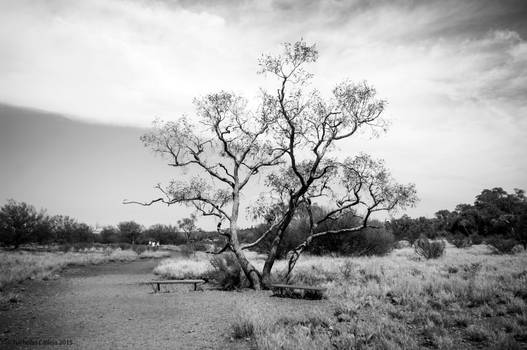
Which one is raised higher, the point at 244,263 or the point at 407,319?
the point at 244,263

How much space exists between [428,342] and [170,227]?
103 meters

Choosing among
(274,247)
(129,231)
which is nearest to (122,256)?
(274,247)

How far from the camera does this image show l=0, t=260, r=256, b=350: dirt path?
6902 mm

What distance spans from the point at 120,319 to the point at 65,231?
218 feet

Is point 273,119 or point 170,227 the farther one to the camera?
point 170,227

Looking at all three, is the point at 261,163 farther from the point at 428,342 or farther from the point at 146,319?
the point at 428,342

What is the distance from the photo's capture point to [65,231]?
6319cm

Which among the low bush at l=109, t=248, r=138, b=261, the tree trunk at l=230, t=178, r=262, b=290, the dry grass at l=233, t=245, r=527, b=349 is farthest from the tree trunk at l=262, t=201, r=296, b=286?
the low bush at l=109, t=248, r=138, b=261

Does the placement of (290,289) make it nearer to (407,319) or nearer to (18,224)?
(407,319)

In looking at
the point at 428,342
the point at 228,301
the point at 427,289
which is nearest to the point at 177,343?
the point at 228,301

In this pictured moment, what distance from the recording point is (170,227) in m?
102

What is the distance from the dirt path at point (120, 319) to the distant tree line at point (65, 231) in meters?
6.67

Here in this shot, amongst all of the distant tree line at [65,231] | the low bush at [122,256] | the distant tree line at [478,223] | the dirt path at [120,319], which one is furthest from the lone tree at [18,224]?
the distant tree line at [478,223]

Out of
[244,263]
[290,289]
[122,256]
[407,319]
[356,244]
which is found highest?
[244,263]
